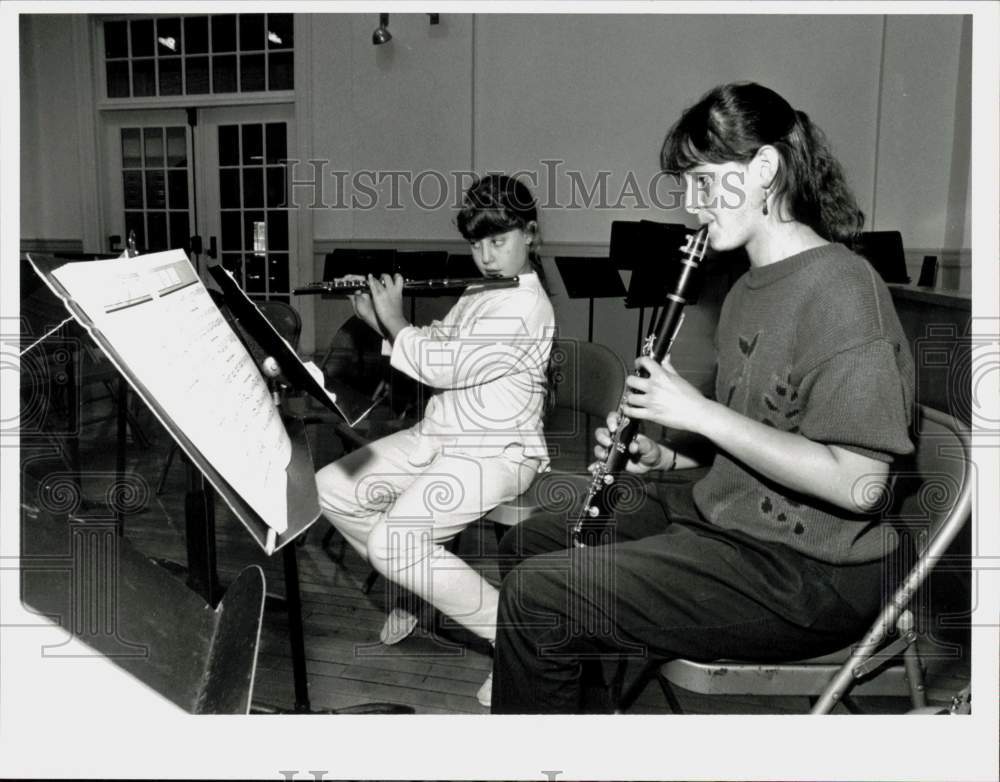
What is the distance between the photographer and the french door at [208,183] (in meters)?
3.69

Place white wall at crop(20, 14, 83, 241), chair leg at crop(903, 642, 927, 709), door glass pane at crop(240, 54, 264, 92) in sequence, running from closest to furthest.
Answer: chair leg at crop(903, 642, 927, 709)
white wall at crop(20, 14, 83, 241)
door glass pane at crop(240, 54, 264, 92)

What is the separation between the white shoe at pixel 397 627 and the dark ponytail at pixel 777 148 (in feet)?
3.95

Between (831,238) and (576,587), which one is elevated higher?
(831,238)

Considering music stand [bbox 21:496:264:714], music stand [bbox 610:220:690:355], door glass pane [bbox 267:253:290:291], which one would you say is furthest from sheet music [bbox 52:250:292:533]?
door glass pane [bbox 267:253:290:291]

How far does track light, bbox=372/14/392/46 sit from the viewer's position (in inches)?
166

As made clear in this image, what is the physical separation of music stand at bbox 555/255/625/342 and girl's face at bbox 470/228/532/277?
0.99 m

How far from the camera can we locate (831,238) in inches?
42.3

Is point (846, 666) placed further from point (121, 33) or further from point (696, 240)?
point (121, 33)

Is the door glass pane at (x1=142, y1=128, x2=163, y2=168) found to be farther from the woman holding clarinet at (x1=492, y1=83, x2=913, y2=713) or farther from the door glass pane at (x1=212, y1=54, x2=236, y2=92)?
the woman holding clarinet at (x1=492, y1=83, x2=913, y2=713)

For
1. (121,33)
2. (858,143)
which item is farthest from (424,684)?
(121,33)

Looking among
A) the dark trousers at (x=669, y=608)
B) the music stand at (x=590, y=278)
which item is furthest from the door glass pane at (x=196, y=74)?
Answer: the dark trousers at (x=669, y=608)

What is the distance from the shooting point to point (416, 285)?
5.73 ft

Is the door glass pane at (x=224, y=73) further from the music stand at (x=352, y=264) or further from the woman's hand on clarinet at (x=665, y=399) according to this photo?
the woman's hand on clarinet at (x=665, y=399)

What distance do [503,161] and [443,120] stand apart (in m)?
0.42
